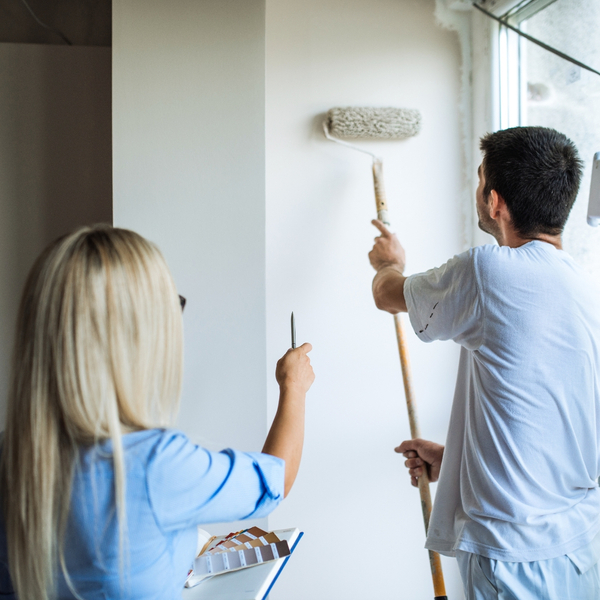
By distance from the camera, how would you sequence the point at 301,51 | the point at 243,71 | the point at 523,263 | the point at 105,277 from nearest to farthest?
the point at 105,277, the point at 523,263, the point at 243,71, the point at 301,51

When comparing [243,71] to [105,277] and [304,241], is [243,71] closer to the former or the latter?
[304,241]

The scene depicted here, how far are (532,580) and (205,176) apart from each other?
1.10m

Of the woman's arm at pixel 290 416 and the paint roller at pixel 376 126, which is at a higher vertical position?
the paint roller at pixel 376 126

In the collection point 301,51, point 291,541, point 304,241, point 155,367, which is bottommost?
point 291,541

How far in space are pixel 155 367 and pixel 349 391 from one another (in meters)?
1.05

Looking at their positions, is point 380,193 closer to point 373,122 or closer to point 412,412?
point 373,122

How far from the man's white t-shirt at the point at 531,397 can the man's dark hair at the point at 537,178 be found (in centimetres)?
8

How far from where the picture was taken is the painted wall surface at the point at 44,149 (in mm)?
1521

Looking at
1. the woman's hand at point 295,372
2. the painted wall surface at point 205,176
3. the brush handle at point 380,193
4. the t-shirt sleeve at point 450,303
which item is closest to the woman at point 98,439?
the woman's hand at point 295,372

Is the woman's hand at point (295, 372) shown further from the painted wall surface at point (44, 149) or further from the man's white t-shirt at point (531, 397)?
the painted wall surface at point (44, 149)

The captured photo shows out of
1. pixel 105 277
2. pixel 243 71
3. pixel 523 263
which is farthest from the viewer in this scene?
pixel 243 71

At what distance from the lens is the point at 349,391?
1.62 metres

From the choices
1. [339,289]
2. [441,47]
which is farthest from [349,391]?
[441,47]

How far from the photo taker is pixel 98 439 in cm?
61
